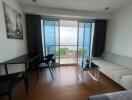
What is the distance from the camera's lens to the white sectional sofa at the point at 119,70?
198 cm

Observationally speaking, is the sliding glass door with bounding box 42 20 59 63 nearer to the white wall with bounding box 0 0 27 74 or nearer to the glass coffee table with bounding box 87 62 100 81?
the white wall with bounding box 0 0 27 74

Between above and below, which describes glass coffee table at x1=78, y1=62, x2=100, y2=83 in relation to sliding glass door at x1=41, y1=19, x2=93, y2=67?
below

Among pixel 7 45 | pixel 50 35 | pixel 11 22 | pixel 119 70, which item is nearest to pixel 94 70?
pixel 119 70

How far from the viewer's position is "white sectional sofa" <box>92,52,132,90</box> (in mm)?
1979

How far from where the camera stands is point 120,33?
320cm

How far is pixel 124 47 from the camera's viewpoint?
119 inches

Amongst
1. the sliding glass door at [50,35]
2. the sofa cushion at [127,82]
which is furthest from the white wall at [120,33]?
the sliding glass door at [50,35]

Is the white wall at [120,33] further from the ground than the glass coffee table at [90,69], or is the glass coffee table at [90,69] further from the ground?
the white wall at [120,33]

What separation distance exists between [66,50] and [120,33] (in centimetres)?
251

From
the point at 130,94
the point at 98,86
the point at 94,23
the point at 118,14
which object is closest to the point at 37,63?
the point at 98,86

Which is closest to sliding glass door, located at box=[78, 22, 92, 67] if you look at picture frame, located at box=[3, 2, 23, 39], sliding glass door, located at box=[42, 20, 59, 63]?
sliding glass door, located at box=[42, 20, 59, 63]

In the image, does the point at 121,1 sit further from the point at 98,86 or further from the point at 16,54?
the point at 16,54

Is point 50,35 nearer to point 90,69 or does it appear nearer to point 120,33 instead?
point 90,69

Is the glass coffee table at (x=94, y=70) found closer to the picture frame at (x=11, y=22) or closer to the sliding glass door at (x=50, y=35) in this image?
the sliding glass door at (x=50, y=35)
